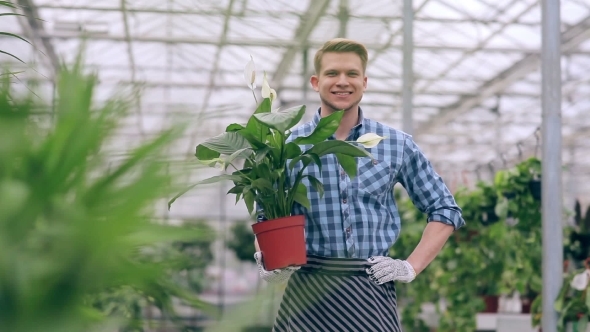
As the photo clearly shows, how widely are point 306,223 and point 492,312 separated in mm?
4786

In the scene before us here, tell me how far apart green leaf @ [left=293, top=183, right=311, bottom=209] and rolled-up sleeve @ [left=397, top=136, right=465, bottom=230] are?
0.25 m

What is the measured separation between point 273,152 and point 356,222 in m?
0.25

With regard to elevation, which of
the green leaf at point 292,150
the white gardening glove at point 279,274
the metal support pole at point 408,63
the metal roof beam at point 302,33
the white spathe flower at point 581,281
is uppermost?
the metal roof beam at point 302,33

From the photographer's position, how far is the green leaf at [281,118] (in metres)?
1.57

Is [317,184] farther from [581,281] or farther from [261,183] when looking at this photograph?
[581,281]

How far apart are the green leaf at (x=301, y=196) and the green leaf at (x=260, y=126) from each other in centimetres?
13

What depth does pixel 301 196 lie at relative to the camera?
179 cm

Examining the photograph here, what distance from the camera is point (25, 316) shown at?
15.0 inches

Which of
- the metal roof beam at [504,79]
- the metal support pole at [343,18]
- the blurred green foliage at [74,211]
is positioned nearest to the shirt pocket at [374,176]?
the blurred green foliage at [74,211]

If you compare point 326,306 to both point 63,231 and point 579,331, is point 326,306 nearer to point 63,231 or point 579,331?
point 63,231

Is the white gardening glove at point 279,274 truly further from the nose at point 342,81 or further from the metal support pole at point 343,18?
the metal support pole at point 343,18

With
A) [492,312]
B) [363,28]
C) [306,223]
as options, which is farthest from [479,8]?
[306,223]

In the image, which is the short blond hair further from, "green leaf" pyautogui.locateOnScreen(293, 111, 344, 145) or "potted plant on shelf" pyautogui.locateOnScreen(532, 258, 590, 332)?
"potted plant on shelf" pyautogui.locateOnScreen(532, 258, 590, 332)

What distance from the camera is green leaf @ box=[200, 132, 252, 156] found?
1.66 m
